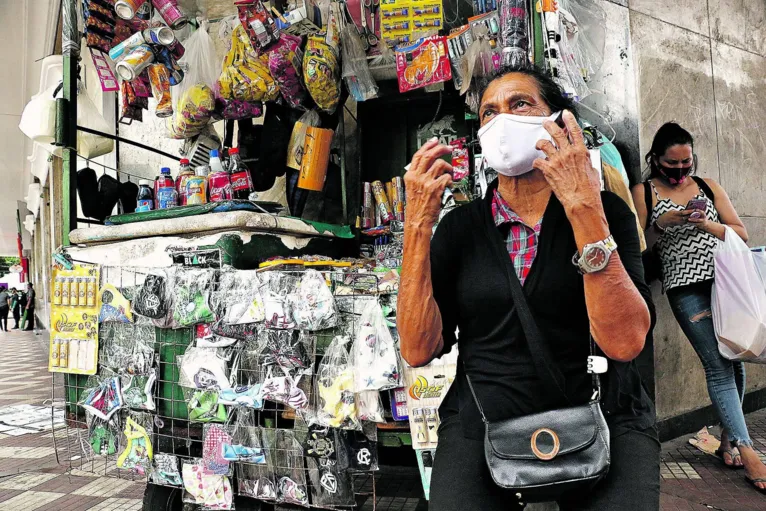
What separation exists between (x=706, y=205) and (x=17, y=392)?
25.6ft

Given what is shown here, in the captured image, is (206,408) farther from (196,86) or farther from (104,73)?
(104,73)

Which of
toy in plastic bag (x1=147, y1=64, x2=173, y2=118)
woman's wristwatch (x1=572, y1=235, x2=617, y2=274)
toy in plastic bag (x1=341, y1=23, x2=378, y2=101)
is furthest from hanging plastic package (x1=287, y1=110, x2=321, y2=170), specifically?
woman's wristwatch (x1=572, y1=235, x2=617, y2=274)

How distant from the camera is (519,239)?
1.63m

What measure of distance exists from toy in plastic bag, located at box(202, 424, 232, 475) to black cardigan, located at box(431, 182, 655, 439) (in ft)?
4.59

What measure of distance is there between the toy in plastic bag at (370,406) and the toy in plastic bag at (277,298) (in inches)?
17.0

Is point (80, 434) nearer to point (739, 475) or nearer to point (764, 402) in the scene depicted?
point (739, 475)

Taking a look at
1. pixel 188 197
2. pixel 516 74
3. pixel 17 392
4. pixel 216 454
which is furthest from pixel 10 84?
pixel 516 74

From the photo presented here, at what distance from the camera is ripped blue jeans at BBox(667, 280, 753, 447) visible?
126 inches

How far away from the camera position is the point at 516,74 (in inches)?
66.1

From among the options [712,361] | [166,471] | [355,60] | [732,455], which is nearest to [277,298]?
[166,471]

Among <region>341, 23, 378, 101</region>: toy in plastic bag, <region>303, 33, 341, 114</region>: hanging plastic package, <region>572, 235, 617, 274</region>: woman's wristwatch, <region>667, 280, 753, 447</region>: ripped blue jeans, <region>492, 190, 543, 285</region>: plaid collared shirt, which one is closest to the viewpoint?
<region>572, 235, 617, 274</region>: woman's wristwatch

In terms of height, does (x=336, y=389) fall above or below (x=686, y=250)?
below

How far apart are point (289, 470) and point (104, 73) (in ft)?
9.30

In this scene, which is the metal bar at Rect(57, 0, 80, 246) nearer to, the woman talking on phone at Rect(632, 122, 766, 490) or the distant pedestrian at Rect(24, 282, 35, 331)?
the woman talking on phone at Rect(632, 122, 766, 490)
